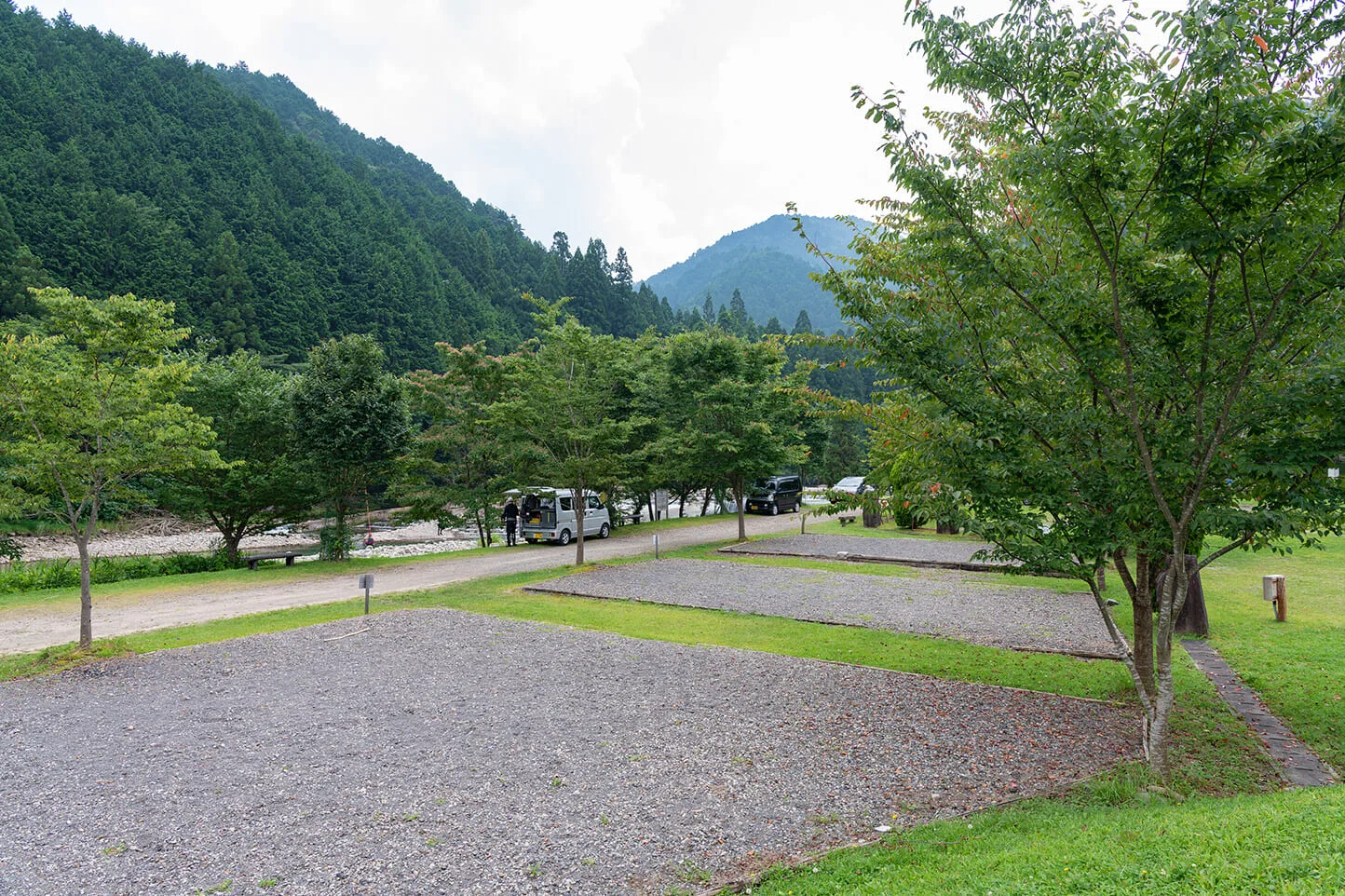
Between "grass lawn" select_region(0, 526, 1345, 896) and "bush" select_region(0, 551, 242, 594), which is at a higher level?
"bush" select_region(0, 551, 242, 594)

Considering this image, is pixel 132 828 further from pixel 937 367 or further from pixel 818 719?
pixel 937 367

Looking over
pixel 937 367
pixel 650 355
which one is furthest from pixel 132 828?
pixel 650 355

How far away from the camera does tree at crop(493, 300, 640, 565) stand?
16.4m

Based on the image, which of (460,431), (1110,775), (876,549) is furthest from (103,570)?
(1110,775)

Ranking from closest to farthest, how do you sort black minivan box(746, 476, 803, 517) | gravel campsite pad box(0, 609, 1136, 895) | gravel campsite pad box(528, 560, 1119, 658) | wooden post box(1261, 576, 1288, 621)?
gravel campsite pad box(0, 609, 1136, 895) < wooden post box(1261, 576, 1288, 621) < gravel campsite pad box(528, 560, 1119, 658) < black minivan box(746, 476, 803, 517)

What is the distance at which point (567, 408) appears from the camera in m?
16.7

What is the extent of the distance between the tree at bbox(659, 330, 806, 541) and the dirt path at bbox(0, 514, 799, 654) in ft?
9.19

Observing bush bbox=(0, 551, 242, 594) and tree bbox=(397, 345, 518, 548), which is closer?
bush bbox=(0, 551, 242, 594)

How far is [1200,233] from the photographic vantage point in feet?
14.6

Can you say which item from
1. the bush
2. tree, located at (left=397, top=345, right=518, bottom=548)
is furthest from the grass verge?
tree, located at (left=397, top=345, right=518, bottom=548)

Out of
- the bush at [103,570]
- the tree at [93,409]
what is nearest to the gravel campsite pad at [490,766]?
the tree at [93,409]

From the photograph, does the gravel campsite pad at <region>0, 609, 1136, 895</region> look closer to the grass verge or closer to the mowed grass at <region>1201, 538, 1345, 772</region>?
the grass verge

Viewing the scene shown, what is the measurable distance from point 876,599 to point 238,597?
12.3m

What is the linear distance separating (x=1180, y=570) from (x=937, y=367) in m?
2.20
